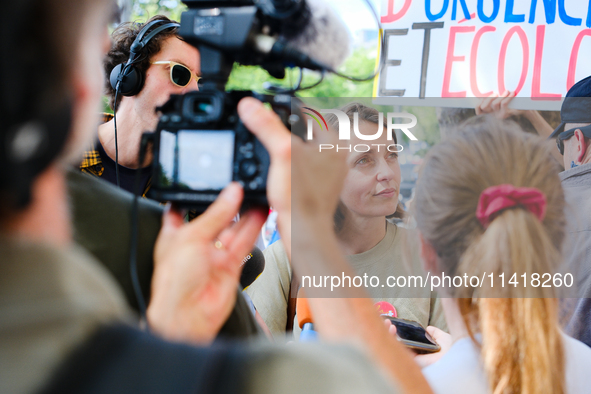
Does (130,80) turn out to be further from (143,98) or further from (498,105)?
(498,105)

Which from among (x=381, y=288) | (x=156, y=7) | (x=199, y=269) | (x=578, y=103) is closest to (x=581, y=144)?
(x=578, y=103)

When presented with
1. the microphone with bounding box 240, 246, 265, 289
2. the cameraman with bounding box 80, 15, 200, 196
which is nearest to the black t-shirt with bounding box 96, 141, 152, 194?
the cameraman with bounding box 80, 15, 200, 196

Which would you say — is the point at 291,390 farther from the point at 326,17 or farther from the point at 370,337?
the point at 326,17

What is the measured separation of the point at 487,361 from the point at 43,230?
0.86 metres

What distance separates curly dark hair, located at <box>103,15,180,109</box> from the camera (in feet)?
5.06

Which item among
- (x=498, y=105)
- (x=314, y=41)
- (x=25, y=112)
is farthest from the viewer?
(x=498, y=105)

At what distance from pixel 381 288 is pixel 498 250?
737mm

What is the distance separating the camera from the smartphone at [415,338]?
1135 mm

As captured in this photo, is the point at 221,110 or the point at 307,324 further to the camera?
the point at 307,324

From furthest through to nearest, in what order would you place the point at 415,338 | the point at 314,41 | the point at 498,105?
the point at 498,105
the point at 415,338
the point at 314,41

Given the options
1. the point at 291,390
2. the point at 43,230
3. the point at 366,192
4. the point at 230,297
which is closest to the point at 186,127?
the point at 230,297

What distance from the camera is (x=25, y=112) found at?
322 mm

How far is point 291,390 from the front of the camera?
351 mm

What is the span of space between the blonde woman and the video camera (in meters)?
0.52
